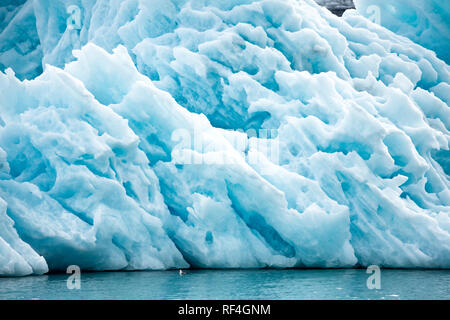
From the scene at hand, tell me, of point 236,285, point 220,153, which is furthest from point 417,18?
point 236,285

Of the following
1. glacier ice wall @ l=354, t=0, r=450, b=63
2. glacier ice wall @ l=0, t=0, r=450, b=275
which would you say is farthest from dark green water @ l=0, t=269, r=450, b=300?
glacier ice wall @ l=354, t=0, r=450, b=63

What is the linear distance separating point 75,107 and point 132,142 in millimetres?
1143

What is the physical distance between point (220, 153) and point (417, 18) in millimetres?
8103

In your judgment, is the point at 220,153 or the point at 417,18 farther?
the point at 417,18

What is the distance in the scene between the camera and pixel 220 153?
30.8 feet

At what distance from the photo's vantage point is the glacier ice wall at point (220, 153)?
897cm

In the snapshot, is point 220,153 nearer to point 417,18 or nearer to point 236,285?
point 236,285

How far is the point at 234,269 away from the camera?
9641mm

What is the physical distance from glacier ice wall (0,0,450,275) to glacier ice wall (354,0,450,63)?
2829 millimetres

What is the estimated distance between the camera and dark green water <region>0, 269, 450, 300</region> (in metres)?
6.86

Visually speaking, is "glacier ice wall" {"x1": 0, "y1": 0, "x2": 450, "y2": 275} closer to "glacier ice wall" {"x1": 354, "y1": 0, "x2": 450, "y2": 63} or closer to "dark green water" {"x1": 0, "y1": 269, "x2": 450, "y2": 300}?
"dark green water" {"x1": 0, "y1": 269, "x2": 450, "y2": 300}

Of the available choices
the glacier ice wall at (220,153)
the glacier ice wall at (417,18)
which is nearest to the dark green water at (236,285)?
the glacier ice wall at (220,153)

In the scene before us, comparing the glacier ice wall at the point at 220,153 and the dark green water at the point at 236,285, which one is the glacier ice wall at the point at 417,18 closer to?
the glacier ice wall at the point at 220,153
